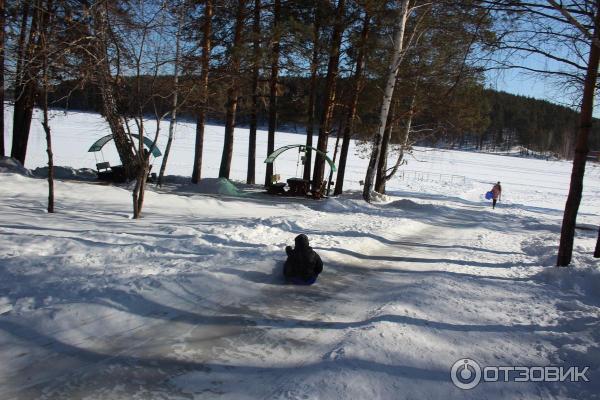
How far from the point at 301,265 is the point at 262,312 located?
1.21m

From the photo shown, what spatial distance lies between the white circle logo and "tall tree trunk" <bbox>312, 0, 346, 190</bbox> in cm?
1302

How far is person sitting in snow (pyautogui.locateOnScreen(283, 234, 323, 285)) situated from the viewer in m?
6.10

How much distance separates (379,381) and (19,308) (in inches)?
147

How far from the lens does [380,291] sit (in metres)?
6.21

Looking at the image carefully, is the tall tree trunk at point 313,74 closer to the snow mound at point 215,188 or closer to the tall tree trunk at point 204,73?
the tall tree trunk at point 204,73

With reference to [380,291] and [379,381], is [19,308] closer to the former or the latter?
[379,381]

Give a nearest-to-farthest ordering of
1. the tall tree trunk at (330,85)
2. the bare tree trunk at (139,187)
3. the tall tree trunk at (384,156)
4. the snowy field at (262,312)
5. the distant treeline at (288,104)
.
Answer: the snowy field at (262,312) → the bare tree trunk at (139,187) → the distant treeline at (288,104) → the tall tree trunk at (330,85) → the tall tree trunk at (384,156)

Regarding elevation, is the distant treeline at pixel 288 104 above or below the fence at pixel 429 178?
above

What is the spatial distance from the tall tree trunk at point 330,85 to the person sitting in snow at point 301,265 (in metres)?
10.9

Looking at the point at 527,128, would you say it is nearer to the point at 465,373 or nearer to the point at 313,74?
the point at 313,74

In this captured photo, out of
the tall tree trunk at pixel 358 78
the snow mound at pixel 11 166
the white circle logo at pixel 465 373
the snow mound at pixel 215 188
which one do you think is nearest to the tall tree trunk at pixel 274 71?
the tall tree trunk at pixel 358 78

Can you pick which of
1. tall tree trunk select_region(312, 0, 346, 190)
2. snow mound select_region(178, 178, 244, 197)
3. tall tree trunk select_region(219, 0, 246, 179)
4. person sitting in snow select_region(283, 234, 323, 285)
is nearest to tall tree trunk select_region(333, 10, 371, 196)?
tall tree trunk select_region(312, 0, 346, 190)

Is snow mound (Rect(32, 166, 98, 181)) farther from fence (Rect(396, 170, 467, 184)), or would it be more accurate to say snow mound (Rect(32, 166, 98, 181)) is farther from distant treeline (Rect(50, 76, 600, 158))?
fence (Rect(396, 170, 467, 184))

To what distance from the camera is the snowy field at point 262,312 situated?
361 centimetres
